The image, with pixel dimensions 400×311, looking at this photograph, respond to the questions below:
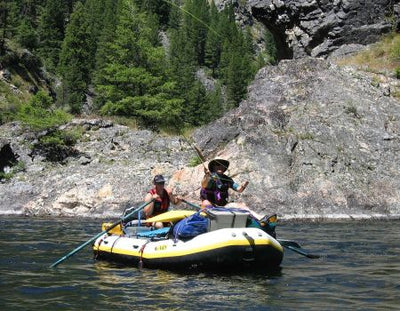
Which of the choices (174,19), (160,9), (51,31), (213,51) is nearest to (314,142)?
(51,31)

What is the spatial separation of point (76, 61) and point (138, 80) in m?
24.6

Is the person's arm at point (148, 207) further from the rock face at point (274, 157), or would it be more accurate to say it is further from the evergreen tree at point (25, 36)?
the evergreen tree at point (25, 36)

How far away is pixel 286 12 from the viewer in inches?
1247

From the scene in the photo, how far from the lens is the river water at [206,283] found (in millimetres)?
6562

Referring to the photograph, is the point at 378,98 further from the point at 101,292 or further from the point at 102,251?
the point at 101,292

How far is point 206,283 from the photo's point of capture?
791cm

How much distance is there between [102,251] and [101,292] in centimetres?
302

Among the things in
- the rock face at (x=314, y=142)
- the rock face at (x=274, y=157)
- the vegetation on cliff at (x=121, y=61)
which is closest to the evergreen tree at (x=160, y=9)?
the vegetation on cliff at (x=121, y=61)

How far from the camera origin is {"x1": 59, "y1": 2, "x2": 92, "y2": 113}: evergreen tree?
165 feet

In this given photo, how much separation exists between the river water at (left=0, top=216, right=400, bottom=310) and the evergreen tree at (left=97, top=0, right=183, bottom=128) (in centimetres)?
1856

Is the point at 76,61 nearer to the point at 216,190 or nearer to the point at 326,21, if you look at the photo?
the point at 326,21

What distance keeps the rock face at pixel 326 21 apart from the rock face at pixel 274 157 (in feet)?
16.6

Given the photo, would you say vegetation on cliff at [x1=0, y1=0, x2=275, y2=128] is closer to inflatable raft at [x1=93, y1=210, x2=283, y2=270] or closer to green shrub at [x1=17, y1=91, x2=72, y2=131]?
green shrub at [x1=17, y1=91, x2=72, y2=131]

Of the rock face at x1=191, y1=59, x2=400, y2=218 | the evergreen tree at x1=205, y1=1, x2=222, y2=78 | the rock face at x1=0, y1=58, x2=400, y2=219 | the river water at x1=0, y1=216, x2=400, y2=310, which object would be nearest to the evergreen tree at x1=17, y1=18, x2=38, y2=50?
the rock face at x1=0, y1=58, x2=400, y2=219
